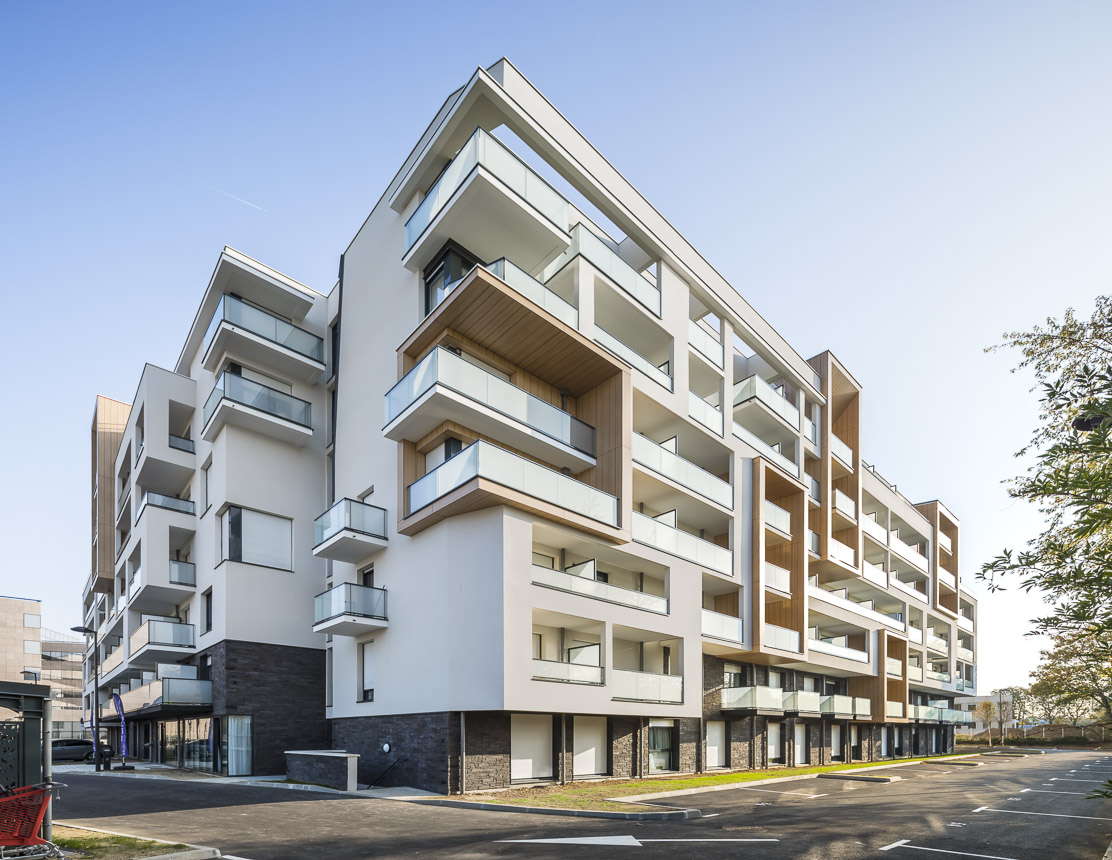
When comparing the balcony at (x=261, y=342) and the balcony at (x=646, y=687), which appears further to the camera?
the balcony at (x=261, y=342)

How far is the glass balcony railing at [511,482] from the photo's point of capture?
62.5 ft

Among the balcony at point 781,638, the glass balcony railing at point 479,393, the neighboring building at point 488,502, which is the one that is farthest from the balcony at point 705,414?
the balcony at point 781,638

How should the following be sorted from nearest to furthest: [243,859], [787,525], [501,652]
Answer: [243,859]
[501,652]
[787,525]

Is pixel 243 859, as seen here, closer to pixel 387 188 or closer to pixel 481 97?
pixel 481 97

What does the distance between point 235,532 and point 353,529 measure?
22.7ft

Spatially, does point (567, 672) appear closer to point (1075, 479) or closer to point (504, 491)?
point (504, 491)

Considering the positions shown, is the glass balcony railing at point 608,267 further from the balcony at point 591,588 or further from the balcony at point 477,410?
the balcony at point 591,588

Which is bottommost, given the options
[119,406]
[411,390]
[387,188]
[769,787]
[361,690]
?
[769,787]

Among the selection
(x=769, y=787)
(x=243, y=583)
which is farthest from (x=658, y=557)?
(x=243, y=583)

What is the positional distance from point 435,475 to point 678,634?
32.7 feet

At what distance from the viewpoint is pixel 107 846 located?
10.1 m

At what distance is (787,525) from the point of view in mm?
32688

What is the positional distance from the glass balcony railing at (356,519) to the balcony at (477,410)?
2.67 m

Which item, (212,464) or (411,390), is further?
(212,464)
